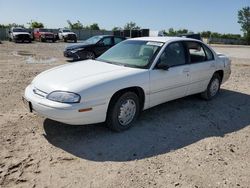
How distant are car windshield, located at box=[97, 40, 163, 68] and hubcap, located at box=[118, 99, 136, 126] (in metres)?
0.72

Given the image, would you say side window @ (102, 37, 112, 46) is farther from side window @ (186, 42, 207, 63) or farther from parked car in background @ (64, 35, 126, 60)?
side window @ (186, 42, 207, 63)

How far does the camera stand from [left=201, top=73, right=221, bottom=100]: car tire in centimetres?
662

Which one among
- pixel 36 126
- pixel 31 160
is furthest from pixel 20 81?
pixel 31 160

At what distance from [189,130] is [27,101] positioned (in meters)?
2.81

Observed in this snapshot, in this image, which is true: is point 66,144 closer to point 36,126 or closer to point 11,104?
point 36,126

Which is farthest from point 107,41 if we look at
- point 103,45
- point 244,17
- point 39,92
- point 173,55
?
point 244,17

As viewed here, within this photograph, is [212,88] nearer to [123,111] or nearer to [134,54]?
[134,54]

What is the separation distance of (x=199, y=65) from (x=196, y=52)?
1.37 feet

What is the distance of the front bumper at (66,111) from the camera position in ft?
12.9

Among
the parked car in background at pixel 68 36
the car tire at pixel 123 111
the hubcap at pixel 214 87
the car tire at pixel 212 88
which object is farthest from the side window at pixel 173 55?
the parked car in background at pixel 68 36

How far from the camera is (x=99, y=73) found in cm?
454

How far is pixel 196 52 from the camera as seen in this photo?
631cm

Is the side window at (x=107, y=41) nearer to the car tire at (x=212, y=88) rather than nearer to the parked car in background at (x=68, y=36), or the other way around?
the car tire at (x=212, y=88)

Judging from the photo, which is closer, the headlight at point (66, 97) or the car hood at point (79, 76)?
the headlight at point (66, 97)
